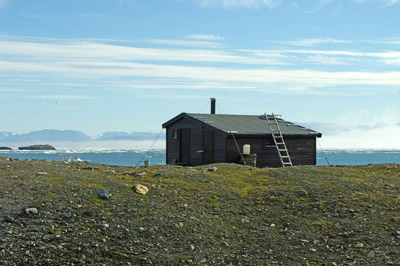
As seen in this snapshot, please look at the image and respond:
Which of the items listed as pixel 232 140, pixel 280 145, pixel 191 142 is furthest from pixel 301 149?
pixel 191 142

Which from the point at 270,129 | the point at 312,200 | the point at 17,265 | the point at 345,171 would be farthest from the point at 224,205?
the point at 270,129

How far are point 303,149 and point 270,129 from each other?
3451mm

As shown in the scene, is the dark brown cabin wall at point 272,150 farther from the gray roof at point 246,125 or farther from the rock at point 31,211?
the rock at point 31,211

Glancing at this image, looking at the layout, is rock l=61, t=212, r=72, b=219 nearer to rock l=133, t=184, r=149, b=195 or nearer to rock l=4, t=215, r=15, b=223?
rock l=4, t=215, r=15, b=223

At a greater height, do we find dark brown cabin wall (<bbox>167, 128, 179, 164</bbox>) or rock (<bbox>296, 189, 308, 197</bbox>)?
dark brown cabin wall (<bbox>167, 128, 179, 164</bbox>)

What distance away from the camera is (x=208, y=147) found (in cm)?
4109

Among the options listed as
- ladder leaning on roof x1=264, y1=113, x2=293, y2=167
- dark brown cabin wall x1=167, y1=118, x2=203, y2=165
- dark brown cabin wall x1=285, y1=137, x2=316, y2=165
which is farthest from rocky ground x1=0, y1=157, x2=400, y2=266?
dark brown cabin wall x1=285, y1=137, x2=316, y2=165

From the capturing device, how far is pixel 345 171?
32438 mm

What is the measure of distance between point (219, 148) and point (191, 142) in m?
3.92

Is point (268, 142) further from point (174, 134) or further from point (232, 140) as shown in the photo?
point (174, 134)

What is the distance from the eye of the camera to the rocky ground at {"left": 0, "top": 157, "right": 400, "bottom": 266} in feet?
51.9

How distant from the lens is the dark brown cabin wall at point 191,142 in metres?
42.1

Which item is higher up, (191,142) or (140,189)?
(191,142)

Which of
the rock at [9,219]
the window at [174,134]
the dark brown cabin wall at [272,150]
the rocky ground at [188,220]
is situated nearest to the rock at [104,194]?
the rocky ground at [188,220]
